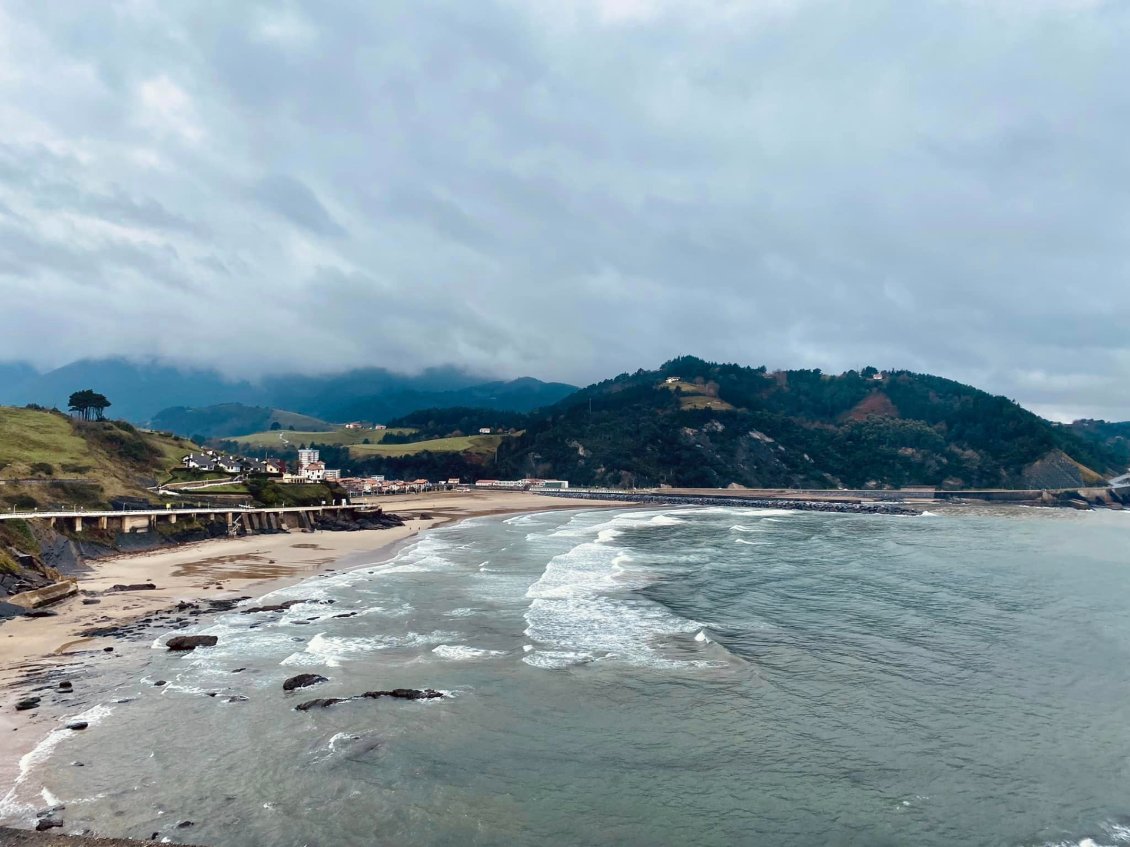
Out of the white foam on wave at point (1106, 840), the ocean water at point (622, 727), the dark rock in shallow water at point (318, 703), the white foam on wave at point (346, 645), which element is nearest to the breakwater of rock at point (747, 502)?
the ocean water at point (622, 727)

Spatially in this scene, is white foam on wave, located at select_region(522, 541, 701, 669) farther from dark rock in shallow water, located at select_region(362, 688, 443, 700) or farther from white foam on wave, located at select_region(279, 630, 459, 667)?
dark rock in shallow water, located at select_region(362, 688, 443, 700)

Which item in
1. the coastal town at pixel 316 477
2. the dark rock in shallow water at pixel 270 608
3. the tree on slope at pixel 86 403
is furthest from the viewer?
the tree on slope at pixel 86 403

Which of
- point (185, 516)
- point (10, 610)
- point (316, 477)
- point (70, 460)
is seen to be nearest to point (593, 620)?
point (10, 610)

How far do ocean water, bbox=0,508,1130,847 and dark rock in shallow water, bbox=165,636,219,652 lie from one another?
97 cm

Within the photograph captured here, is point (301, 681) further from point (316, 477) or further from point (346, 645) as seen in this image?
point (316, 477)

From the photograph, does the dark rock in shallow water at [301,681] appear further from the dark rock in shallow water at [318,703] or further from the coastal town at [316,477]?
the coastal town at [316,477]

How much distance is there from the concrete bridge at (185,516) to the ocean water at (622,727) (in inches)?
897

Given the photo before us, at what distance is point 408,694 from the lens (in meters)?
22.0

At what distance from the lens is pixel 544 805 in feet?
50.5

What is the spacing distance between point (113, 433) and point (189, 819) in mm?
85343

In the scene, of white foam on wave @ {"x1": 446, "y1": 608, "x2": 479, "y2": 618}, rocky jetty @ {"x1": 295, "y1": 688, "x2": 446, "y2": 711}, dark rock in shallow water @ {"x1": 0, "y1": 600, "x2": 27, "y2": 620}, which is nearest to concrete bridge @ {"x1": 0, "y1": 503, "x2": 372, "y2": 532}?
dark rock in shallow water @ {"x1": 0, "y1": 600, "x2": 27, "y2": 620}

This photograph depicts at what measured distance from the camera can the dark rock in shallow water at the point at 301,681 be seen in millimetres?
22453

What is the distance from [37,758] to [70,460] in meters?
62.1

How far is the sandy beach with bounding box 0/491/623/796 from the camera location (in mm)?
19703
